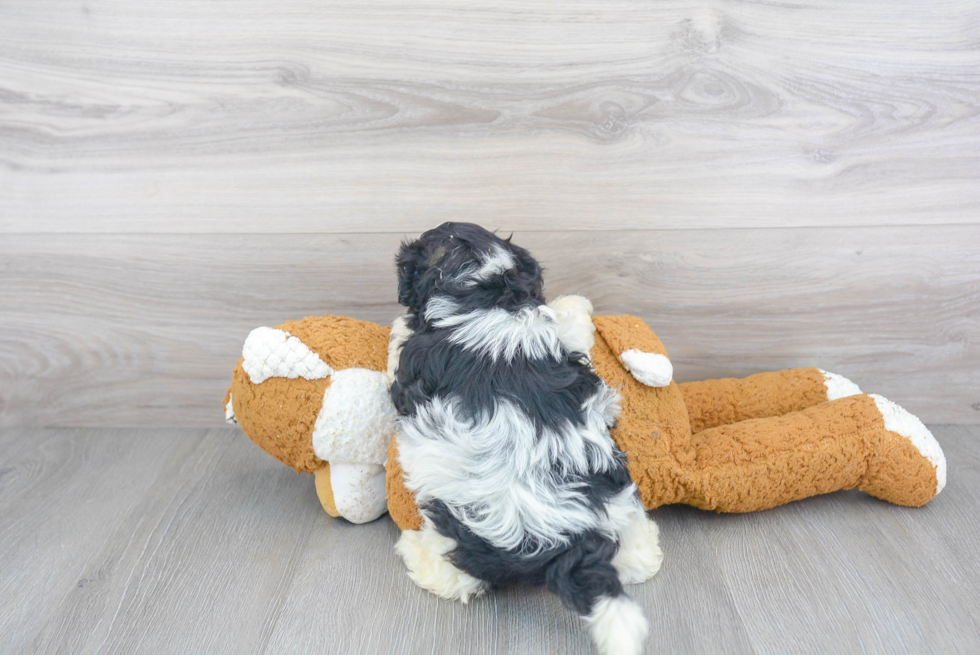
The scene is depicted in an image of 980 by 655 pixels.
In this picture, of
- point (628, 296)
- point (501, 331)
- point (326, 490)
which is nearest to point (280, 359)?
point (326, 490)

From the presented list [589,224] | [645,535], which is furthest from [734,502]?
[589,224]

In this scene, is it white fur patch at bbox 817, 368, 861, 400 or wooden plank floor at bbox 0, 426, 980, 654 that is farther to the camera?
white fur patch at bbox 817, 368, 861, 400

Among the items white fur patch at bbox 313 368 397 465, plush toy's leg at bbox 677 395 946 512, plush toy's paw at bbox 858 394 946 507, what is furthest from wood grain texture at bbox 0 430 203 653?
plush toy's paw at bbox 858 394 946 507

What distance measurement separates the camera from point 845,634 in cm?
76

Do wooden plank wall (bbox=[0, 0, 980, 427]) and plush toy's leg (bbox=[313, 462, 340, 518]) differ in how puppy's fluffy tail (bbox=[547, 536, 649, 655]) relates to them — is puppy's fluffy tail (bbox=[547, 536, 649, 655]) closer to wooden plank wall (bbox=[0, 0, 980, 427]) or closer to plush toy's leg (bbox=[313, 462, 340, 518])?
plush toy's leg (bbox=[313, 462, 340, 518])

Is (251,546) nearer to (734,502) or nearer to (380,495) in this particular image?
(380,495)

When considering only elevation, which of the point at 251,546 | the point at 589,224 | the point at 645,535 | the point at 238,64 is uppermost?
the point at 238,64

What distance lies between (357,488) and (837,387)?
0.76 metres

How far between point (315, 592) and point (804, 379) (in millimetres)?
806

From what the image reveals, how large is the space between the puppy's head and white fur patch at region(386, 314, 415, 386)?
0.11 feet

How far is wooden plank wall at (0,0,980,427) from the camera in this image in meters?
1.08

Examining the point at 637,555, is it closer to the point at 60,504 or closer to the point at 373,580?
the point at 373,580

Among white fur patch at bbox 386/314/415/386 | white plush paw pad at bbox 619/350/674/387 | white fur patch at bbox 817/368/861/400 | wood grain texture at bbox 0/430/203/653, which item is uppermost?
white plush paw pad at bbox 619/350/674/387

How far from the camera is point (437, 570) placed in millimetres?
836
